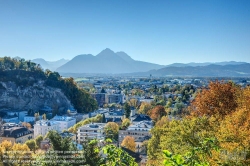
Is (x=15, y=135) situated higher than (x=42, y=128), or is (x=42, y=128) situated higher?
(x=15, y=135)

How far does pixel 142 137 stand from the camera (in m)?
30.4

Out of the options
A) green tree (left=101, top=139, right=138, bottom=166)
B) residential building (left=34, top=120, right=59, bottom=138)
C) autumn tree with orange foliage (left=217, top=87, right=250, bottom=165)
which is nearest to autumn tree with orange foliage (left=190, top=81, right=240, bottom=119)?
autumn tree with orange foliage (left=217, top=87, right=250, bottom=165)

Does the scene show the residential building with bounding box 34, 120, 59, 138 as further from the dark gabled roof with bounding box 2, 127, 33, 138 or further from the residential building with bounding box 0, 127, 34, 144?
the dark gabled roof with bounding box 2, 127, 33, 138

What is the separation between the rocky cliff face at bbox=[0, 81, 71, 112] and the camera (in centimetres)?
5628

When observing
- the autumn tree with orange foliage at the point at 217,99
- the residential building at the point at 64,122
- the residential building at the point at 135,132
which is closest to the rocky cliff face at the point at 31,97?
the residential building at the point at 64,122

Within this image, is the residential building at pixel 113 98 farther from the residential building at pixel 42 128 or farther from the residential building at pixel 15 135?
the residential building at pixel 15 135

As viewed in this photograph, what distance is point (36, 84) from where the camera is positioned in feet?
198

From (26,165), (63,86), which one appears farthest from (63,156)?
(63,86)

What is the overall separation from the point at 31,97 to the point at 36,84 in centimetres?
323

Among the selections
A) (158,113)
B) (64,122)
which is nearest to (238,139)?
(158,113)

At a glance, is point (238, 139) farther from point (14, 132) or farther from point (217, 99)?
point (14, 132)

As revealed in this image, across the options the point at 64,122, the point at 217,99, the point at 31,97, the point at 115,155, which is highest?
the point at 115,155

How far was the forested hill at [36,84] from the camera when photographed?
58.1 meters

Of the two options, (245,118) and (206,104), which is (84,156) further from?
(206,104)
